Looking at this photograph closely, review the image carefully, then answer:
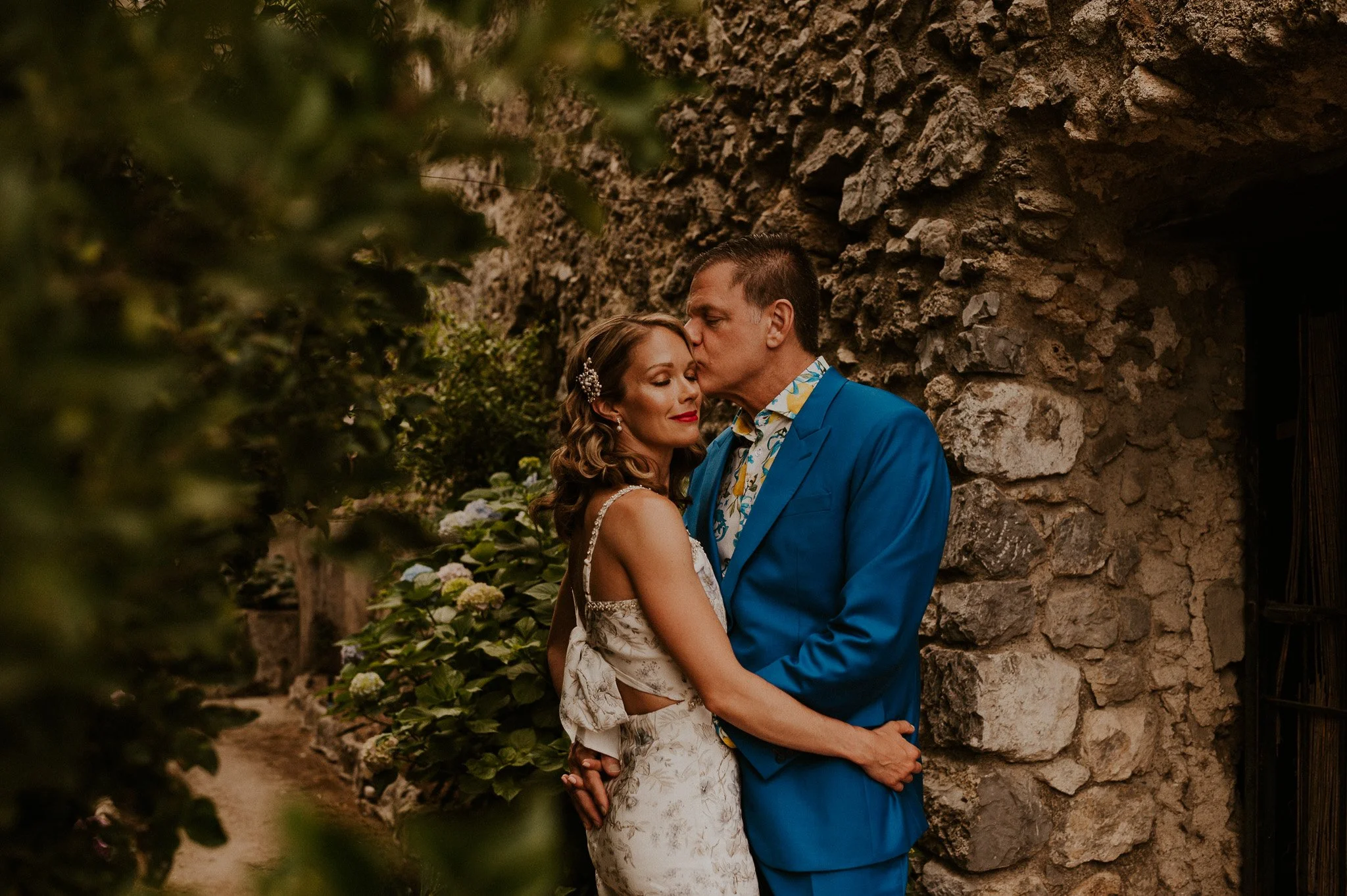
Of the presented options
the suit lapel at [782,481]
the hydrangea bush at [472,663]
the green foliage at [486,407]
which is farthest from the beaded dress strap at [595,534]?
the green foliage at [486,407]

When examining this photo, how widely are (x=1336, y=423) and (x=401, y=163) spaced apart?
2.74m

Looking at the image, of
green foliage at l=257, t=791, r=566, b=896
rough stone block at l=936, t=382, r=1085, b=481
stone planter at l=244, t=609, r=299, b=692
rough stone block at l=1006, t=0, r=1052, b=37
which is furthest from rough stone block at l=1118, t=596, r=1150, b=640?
stone planter at l=244, t=609, r=299, b=692

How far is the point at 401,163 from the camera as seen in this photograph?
1.90 feet

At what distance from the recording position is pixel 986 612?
2.49 meters

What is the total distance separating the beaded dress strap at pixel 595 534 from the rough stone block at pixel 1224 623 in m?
1.79

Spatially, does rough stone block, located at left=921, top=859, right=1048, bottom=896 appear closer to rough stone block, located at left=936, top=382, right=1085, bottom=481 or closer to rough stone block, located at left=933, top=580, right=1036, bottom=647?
rough stone block, located at left=933, top=580, right=1036, bottom=647

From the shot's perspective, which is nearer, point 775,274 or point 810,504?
point 810,504

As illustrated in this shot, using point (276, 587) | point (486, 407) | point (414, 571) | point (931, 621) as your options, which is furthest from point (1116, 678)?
point (276, 587)

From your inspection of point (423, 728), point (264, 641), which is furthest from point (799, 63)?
point (264, 641)

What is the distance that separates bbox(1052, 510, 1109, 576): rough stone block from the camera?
259 centimetres

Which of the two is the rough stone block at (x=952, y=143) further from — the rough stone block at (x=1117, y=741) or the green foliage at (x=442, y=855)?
the green foliage at (x=442, y=855)

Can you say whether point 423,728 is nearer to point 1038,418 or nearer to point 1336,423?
point 1038,418

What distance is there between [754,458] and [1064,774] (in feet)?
3.97

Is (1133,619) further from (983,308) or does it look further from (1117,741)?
(983,308)
